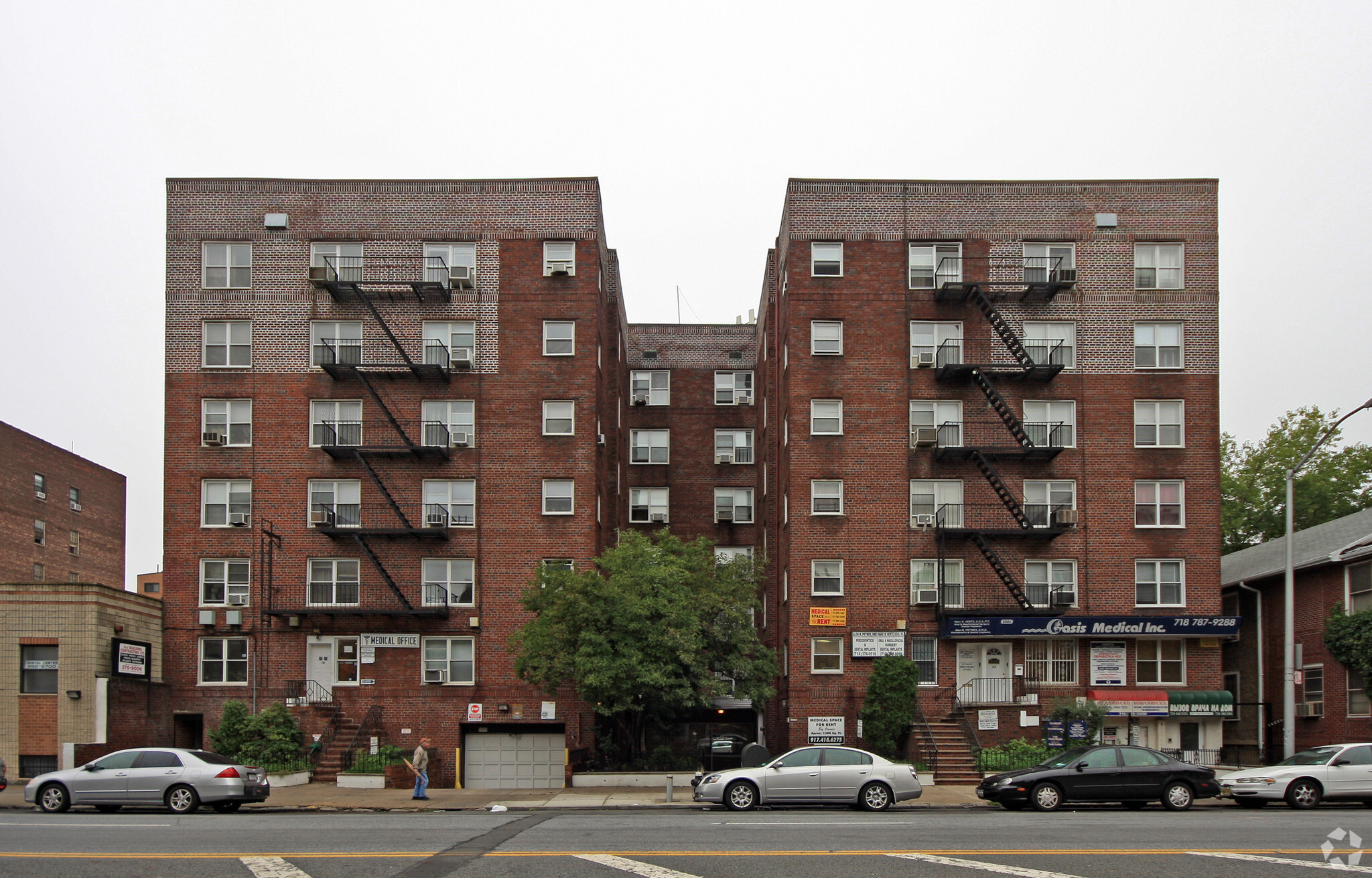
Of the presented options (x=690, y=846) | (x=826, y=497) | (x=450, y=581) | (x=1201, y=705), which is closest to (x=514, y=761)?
(x=450, y=581)

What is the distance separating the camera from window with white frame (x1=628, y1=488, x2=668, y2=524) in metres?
51.7

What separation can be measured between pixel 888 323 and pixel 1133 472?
356 inches

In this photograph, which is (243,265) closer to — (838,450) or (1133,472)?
(838,450)

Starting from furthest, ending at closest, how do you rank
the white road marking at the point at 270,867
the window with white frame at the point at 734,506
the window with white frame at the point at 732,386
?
the window with white frame at the point at 732,386, the window with white frame at the point at 734,506, the white road marking at the point at 270,867

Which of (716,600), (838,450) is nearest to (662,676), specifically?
(716,600)

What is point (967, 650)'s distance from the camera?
3791 cm

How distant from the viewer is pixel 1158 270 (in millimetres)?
39531

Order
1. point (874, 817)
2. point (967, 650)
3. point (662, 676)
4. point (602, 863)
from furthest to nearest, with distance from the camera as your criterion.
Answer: point (967, 650), point (662, 676), point (874, 817), point (602, 863)

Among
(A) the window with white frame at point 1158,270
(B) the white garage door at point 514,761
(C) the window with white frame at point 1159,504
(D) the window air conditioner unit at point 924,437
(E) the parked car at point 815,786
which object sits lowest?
(B) the white garage door at point 514,761

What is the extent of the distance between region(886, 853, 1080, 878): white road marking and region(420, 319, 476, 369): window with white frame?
87.9 feet

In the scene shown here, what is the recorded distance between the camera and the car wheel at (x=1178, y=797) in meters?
25.1

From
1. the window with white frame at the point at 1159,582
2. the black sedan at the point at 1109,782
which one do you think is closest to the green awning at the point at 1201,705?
the window with white frame at the point at 1159,582

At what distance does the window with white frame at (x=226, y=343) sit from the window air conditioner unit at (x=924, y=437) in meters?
21.4

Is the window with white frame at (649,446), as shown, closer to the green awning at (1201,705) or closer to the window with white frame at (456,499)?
the window with white frame at (456,499)
